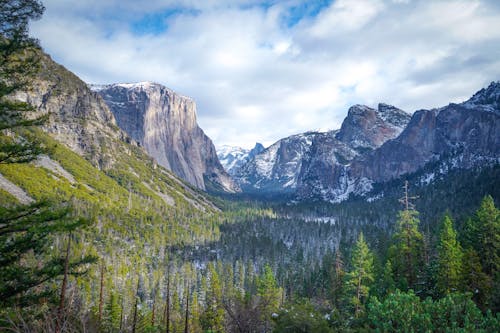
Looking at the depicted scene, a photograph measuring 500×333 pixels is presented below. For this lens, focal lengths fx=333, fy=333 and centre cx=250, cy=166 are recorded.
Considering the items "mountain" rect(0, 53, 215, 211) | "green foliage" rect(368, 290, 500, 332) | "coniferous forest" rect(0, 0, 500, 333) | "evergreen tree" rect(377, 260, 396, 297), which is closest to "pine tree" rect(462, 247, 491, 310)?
"coniferous forest" rect(0, 0, 500, 333)

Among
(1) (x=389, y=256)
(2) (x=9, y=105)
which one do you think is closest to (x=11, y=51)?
(2) (x=9, y=105)

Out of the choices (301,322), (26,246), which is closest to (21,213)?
(26,246)

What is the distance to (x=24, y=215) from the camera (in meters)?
12.8

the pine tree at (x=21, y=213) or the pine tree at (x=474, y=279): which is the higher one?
the pine tree at (x=21, y=213)

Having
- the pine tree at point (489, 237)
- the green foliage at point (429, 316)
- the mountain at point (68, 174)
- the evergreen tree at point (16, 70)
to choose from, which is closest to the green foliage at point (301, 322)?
the green foliage at point (429, 316)

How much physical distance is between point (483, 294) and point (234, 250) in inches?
4152

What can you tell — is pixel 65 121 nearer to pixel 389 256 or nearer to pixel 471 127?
pixel 389 256

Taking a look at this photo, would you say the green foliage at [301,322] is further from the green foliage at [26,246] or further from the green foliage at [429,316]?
the green foliage at [26,246]

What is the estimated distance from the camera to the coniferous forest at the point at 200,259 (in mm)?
12938

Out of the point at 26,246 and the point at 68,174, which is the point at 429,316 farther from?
the point at 68,174

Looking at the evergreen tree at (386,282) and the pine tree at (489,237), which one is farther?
the evergreen tree at (386,282)

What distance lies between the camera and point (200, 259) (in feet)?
406

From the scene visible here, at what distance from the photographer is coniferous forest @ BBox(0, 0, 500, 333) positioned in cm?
1294

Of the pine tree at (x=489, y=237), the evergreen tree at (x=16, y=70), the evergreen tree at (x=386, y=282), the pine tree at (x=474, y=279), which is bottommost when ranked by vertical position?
the evergreen tree at (x=386, y=282)
